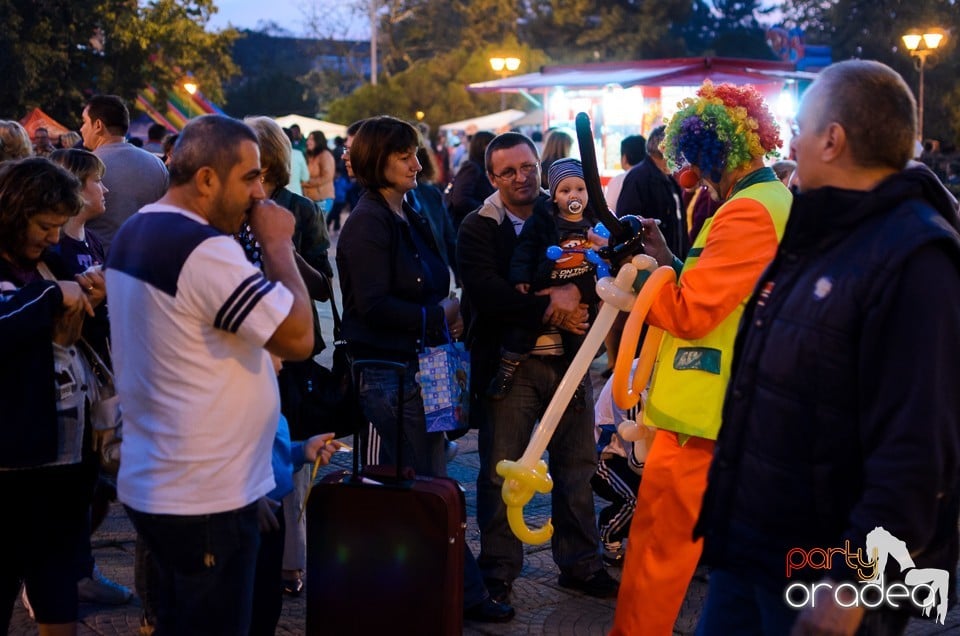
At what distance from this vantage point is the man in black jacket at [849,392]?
223cm

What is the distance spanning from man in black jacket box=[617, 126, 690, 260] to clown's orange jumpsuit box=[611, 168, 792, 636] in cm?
433

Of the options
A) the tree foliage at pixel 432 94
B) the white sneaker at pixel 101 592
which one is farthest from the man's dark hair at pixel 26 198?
the tree foliage at pixel 432 94

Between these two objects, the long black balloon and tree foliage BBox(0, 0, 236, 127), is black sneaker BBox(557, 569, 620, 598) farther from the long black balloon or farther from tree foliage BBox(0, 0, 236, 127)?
tree foliage BBox(0, 0, 236, 127)

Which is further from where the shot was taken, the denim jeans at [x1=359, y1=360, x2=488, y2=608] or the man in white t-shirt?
the denim jeans at [x1=359, y1=360, x2=488, y2=608]

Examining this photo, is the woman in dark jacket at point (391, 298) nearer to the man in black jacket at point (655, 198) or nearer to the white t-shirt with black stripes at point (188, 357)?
the white t-shirt with black stripes at point (188, 357)

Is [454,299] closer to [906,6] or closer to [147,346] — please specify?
[147,346]

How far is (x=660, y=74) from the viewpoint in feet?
62.2

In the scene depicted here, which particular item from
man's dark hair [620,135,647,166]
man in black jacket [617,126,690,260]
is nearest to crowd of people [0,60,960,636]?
man in black jacket [617,126,690,260]

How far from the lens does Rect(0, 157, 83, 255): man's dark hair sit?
3732 mm

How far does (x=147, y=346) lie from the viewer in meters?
2.89

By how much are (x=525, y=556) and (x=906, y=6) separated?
4989 cm

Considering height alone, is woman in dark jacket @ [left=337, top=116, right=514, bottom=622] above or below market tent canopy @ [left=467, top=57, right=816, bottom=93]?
below

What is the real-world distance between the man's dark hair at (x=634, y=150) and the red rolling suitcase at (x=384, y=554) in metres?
6.31

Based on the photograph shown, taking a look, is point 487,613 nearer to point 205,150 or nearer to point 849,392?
point 205,150
